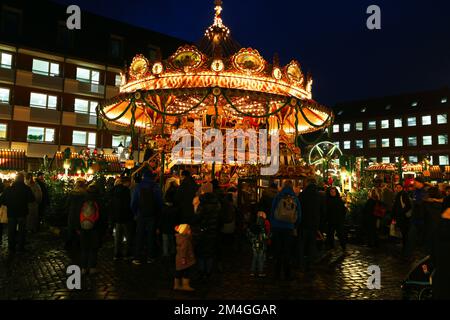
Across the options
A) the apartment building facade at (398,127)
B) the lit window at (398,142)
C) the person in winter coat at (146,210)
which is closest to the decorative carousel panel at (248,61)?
the person in winter coat at (146,210)

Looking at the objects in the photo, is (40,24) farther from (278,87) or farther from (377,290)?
(377,290)

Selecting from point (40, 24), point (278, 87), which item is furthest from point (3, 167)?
point (278, 87)

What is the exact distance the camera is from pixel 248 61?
39.9 ft

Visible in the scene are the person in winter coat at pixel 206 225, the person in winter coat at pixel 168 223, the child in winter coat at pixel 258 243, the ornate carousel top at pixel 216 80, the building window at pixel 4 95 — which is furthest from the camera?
the building window at pixel 4 95

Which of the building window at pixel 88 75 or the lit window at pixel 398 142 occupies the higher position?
the building window at pixel 88 75

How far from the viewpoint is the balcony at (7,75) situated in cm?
2916

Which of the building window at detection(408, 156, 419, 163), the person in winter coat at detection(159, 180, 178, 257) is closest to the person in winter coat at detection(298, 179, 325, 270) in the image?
the person in winter coat at detection(159, 180, 178, 257)

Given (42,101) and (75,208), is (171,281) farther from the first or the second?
(42,101)

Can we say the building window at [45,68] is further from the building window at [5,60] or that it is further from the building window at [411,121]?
the building window at [411,121]

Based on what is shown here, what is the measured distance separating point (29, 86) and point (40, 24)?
526 centimetres

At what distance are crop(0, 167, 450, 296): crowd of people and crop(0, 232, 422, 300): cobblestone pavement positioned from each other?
0.30 m

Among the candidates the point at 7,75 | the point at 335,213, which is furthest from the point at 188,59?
the point at 7,75

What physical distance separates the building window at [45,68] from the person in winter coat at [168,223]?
27.4 m

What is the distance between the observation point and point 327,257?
30.9 feet
